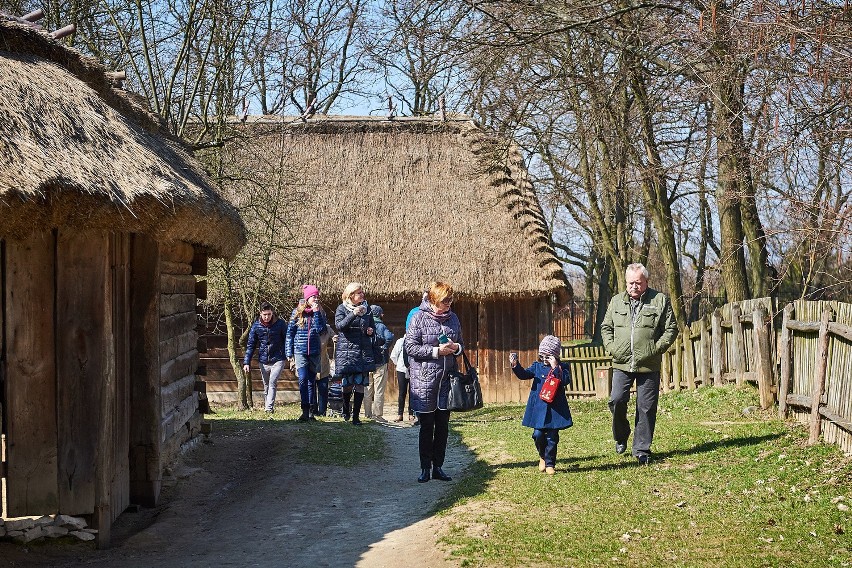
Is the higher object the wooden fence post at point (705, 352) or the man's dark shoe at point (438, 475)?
the wooden fence post at point (705, 352)

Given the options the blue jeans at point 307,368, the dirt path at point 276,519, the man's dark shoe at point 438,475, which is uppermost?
the blue jeans at point 307,368

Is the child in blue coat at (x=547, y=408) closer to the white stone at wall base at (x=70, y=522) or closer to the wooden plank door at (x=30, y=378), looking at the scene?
the white stone at wall base at (x=70, y=522)

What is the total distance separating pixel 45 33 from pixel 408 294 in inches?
504

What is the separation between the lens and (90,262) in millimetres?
6457

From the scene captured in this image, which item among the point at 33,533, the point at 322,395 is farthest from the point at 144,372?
the point at 322,395

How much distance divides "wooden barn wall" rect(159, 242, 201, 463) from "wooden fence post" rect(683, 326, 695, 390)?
8454mm

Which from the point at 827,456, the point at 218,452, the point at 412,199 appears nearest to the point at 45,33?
the point at 218,452

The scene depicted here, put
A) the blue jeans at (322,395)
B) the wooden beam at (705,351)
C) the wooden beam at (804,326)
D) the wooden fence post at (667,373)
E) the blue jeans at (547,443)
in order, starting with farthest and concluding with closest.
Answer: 1. the wooden fence post at (667,373)
2. the wooden beam at (705,351)
3. the blue jeans at (322,395)
4. the wooden beam at (804,326)
5. the blue jeans at (547,443)

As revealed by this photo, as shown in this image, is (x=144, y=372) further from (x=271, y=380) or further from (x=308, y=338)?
(x=271, y=380)

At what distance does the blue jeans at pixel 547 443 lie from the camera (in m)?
8.27

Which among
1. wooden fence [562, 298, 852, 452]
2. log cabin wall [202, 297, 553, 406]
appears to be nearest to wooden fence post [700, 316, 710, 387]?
wooden fence [562, 298, 852, 452]

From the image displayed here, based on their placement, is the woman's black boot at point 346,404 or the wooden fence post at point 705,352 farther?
the wooden fence post at point 705,352

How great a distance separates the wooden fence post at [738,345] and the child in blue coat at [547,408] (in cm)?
514

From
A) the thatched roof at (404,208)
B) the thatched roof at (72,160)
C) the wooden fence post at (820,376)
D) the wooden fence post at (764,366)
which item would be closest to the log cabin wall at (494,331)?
the thatched roof at (404,208)
